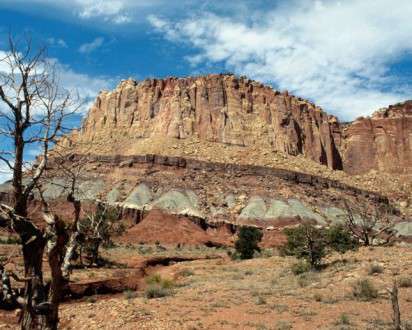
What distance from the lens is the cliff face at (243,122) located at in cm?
11644

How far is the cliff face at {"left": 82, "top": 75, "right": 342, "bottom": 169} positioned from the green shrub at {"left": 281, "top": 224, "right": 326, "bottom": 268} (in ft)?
269

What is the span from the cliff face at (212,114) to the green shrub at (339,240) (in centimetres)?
8311

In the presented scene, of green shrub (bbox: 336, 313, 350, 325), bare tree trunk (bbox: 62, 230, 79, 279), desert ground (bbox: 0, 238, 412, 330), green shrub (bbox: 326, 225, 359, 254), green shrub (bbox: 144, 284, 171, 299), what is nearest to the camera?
bare tree trunk (bbox: 62, 230, 79, 279)

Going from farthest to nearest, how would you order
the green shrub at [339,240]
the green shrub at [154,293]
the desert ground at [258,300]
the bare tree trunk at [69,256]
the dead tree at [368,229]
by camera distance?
the dead tree at [368,229], the green shrub at [339,240], the green shrub at [154,293], the desert ground at [258,300], the bare tree trunk at [69,256]

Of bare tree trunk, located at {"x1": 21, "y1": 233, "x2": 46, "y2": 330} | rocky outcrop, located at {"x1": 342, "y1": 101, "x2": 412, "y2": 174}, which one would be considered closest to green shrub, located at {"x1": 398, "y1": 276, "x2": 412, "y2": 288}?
bare tree trunk, located at {"x1": 21, "y1": 233, "x2": 46, "y2": 330}

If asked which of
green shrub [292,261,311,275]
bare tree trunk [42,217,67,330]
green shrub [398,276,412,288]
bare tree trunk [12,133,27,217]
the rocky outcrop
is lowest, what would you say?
green shrub [398,276,412,288]

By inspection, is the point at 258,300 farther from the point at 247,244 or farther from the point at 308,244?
the point at 247,244

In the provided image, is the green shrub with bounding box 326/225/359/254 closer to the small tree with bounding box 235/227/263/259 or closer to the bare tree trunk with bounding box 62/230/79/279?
the small tree with bounding box 235/227/263/259

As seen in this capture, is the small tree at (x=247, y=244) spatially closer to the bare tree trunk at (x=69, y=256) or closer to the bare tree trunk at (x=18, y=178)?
the bare tree trunk at (x=69, y=256)

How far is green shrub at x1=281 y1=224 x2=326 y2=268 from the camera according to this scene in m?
27.8

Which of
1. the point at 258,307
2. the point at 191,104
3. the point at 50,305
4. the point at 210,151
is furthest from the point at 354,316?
the point at 191,104

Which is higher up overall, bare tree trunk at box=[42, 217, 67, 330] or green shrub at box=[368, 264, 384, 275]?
bare tree trunk at box=[42, 217, 67, 330]

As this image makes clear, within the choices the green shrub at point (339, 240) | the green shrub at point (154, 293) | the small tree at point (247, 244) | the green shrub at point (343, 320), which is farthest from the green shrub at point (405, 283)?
the small tree at point (247, 244)

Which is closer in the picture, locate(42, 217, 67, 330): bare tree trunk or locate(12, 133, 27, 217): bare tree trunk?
locate(42, 217, 67, 330): bare tree trunk
